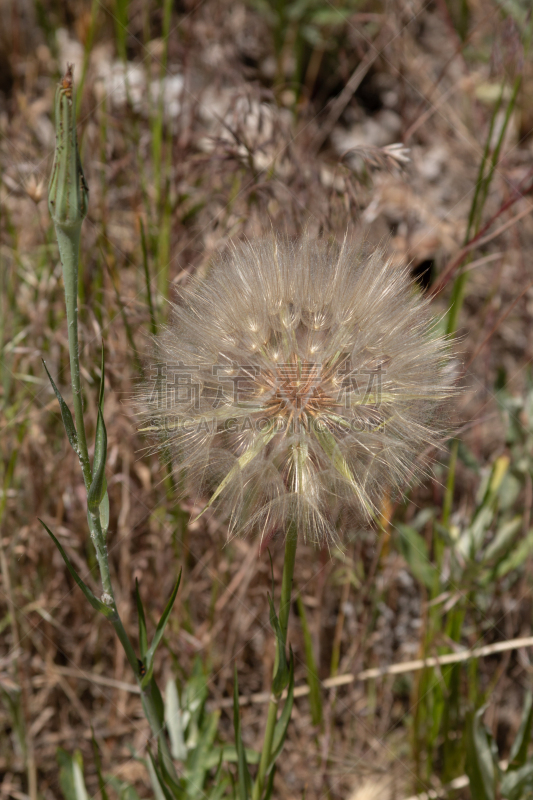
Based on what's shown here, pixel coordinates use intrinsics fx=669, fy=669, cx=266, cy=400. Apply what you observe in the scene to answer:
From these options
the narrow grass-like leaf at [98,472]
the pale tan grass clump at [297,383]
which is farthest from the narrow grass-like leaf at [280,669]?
the narrow grass-like leaf at [98,472]

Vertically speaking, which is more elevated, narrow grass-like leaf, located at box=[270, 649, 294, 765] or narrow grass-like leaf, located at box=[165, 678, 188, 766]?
narrow grass-like leaf, located at box=[270, 649, 294, 765]

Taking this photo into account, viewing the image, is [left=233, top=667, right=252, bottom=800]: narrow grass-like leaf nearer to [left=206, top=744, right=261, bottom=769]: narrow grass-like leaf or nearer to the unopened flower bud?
[left=206, top=744, right=261, bottom=769]: narrow grass-like leaf

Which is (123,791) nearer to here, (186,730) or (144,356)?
(186,730)

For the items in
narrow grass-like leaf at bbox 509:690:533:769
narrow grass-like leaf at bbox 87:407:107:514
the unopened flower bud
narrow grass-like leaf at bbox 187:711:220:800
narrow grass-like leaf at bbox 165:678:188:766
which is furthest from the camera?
narrow grass-like leaf at bbox 509:690:533:769

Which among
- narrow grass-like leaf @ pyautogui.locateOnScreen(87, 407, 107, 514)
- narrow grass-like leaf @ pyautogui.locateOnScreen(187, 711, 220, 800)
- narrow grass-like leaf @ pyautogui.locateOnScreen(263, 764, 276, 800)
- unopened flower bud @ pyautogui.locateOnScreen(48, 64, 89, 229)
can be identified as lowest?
narrow grass-like leaf @ pyautogui.locateOnScreen(187, 711, 220, 800)

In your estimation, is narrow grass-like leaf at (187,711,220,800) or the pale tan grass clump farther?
narrow grass-like leaf at (187,711,220,800)

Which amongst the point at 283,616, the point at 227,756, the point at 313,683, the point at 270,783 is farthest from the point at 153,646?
the point at 313,683

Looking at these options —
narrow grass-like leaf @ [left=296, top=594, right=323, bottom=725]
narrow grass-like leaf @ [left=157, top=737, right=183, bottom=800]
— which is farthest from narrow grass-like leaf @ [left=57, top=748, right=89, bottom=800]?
narrow grass-like leaf @ [left=296, top=594, right=323, bottom=725]

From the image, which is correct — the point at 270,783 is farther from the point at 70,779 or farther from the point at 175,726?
the point at 70,779
